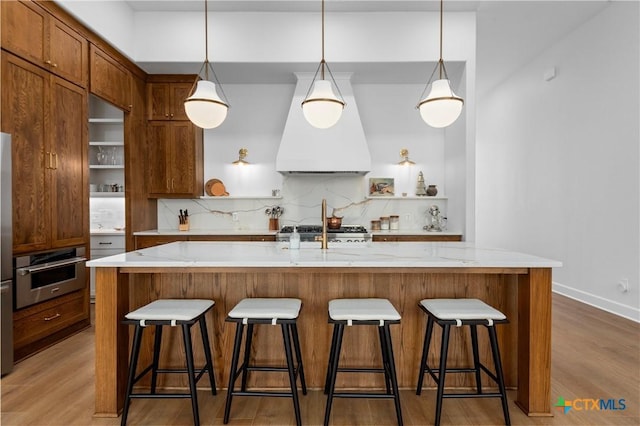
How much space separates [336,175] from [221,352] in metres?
3.05

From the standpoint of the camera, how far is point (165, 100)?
15.5ft

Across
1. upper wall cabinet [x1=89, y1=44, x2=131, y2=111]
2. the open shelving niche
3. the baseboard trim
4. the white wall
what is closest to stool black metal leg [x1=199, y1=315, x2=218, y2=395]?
upper wall cabinet [x1=89, y1=44, x2=131, y2=111]

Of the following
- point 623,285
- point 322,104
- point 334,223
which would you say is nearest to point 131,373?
point 322,104

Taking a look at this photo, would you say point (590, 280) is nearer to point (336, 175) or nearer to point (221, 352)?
point (336, 175)

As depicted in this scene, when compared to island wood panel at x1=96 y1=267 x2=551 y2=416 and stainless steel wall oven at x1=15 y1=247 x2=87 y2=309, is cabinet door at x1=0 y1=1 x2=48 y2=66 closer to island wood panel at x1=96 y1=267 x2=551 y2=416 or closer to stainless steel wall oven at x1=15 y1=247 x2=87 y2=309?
stainless steel wall oven at x1=15 y1=247 x2=87 y2=309

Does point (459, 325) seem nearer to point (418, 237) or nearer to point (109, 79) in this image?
point (418, 237)

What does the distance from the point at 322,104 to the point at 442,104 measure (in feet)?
2.45

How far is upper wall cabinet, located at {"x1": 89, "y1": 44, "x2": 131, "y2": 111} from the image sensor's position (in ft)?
12.5

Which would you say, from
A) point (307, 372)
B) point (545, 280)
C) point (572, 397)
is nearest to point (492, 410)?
point (572, 397)

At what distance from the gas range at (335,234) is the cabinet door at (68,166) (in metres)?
1.97

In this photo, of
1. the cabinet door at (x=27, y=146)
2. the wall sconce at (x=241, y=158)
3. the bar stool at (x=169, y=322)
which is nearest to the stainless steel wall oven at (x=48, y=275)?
the cabinet door at (x=27, y=146)

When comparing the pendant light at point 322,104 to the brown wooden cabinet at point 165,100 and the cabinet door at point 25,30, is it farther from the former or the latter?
the brown wooden cabinet at point 165,100

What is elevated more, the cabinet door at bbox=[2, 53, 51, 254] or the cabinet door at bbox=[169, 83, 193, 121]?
the cabinet door at bbox=[169, 83, 193, 121]

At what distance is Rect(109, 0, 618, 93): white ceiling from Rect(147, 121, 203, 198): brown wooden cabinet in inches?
27.0
